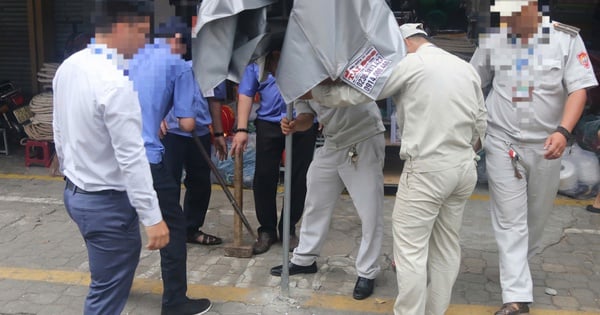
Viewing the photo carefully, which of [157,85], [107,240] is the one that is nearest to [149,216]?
[107,240]

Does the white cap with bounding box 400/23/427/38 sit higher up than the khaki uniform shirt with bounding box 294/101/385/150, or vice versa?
the white cap with bounding box 400/23/427/38

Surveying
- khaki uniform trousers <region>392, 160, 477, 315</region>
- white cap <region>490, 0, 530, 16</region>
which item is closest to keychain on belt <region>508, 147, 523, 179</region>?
khaki uniform trousers <region>392, 160, 477, 315</region>

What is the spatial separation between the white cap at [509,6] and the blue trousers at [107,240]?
224cm

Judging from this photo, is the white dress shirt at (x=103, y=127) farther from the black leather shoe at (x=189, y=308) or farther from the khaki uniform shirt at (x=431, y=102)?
the black leather shoe at (x=189, y=308)

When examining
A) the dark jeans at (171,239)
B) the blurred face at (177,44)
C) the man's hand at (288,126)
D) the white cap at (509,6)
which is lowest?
the dark jeans at (171,239)

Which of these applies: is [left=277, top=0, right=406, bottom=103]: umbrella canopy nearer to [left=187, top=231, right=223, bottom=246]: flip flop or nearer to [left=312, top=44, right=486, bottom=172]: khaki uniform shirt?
[left=312, top=44, right=486, bottom=172]: khaki uniform shirt

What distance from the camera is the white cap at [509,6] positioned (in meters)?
3.68

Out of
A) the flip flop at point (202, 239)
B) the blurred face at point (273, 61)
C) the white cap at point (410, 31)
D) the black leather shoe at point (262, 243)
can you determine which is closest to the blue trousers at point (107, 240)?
the blurred face at point (273, 61)

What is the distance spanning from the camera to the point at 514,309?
3885 millimetres

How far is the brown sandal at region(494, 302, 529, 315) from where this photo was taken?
3.88m

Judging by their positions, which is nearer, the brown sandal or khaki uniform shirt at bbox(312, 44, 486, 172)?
khaki uniform shirt at bbox(312, 44, 486, 172)

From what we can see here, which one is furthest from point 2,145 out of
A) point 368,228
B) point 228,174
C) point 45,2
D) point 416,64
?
point 416,64

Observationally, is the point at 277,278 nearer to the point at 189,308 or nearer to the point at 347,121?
the point at 189,308

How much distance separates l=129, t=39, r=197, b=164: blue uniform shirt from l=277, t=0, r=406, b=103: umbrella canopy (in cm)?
69
